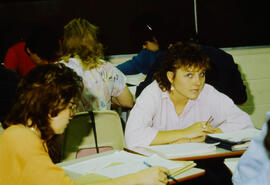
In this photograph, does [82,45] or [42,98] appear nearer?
[42,98]

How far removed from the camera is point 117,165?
1519 mm

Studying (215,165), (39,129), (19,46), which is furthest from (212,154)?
(19,46)

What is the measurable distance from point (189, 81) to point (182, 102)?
6.2 inches

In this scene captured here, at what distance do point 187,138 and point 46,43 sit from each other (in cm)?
175

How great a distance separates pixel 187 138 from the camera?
6.13 ft

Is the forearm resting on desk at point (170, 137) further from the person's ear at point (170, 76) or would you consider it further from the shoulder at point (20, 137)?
the shoulder at point (20, 137)

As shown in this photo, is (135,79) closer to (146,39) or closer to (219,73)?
(146,39)

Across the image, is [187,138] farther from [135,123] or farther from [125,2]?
[125,2]

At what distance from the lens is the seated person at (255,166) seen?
832mm

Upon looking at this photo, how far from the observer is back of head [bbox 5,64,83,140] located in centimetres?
136

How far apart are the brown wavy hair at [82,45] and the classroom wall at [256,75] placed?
220cm

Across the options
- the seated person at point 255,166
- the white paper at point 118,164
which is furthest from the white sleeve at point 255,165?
the white paper at point 118,164

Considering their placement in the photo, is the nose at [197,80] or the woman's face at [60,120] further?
the nose at [197,80]

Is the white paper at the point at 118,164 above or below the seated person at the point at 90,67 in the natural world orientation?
below
